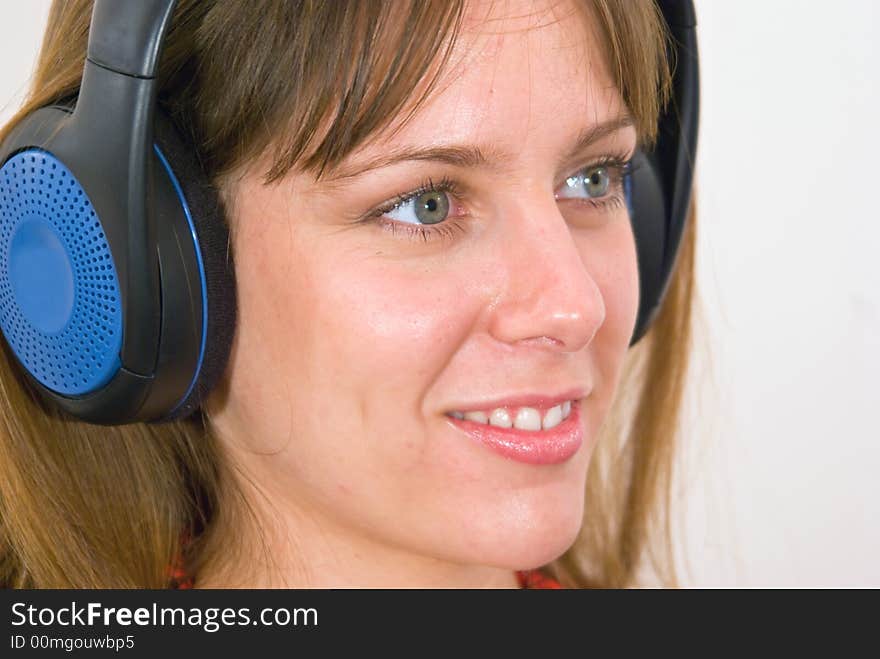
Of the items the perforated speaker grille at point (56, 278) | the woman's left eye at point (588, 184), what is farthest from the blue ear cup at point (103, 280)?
the woman's left eye at point (588, 184)

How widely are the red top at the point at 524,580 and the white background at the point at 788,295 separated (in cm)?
54

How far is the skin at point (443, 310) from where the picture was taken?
1.28m

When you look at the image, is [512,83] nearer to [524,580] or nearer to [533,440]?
[533,440]

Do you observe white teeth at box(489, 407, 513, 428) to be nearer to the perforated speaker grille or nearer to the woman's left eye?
the woman's left eye

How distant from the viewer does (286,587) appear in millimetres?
1534

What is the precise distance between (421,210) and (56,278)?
35 cm

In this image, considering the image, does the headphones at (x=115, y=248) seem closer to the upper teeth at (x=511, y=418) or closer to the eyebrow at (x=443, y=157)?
the eyebrow at (x=443, y=157)

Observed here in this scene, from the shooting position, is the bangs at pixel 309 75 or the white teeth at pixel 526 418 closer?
the bangs at pixel 309 75

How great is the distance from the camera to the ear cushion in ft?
4.15

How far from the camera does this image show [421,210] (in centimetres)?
131

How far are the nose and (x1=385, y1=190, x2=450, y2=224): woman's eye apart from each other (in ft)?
0.21

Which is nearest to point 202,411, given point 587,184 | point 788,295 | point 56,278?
point 56,278
